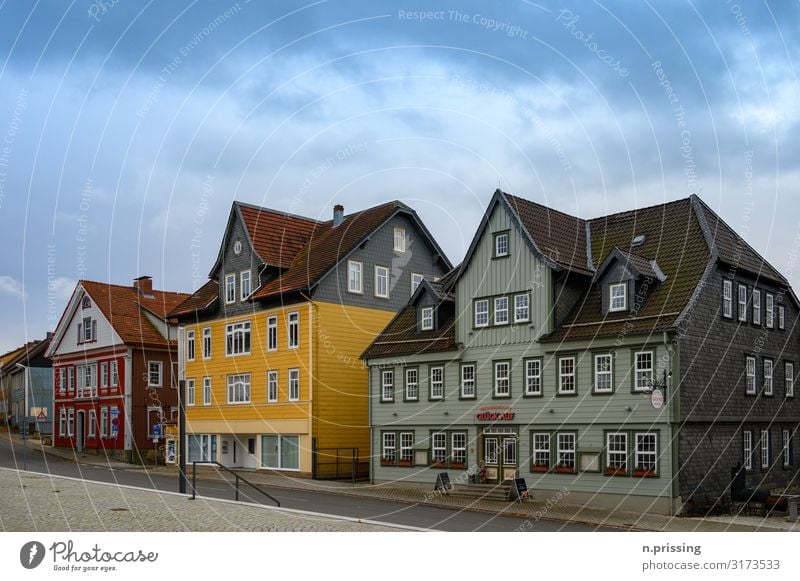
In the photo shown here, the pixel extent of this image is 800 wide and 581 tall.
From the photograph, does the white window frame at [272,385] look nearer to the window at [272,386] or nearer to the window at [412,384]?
the window at [272,386]

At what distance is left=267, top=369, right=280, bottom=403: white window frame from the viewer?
165 feet

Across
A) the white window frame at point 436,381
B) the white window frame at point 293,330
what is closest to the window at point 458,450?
the white window frame at point 436,381

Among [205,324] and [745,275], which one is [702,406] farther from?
[205,324]

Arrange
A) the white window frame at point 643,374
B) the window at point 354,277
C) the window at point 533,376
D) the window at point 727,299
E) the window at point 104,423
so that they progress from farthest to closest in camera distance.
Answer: the window at point 104,423, the window at point 354,277, the window at point 533,376, the window at point 727,299, the white window frame at point 643,374

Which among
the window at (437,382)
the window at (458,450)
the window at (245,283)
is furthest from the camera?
the window at (245,283)

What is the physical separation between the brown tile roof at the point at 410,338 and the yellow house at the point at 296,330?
4.26 meters

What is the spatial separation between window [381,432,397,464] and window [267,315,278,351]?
9537 millimetres

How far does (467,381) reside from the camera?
40.4m

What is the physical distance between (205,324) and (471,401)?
2184 centimetres

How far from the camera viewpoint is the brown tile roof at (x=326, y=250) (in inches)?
1921

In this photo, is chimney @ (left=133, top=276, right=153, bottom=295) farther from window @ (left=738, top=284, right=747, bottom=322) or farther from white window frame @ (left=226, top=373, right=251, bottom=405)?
window @ (left=738, top=284, right=747, bottom=322)

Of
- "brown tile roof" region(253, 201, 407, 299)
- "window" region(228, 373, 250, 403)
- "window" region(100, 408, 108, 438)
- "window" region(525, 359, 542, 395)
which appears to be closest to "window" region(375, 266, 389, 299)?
"brown tile roof" region(253, 201, 407, 299)

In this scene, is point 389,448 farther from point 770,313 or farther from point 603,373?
point 770,313
